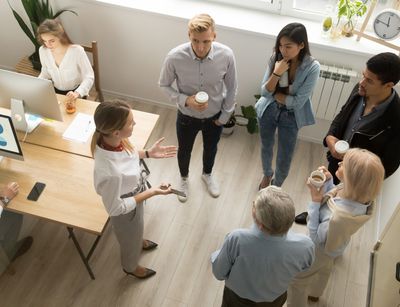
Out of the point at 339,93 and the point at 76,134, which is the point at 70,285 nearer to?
the point at 76,134

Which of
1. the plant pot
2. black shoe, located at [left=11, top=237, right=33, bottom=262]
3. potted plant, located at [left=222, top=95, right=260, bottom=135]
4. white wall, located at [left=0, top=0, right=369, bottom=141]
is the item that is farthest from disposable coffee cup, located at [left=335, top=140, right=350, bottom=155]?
the plant pot

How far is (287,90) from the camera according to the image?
281 cm

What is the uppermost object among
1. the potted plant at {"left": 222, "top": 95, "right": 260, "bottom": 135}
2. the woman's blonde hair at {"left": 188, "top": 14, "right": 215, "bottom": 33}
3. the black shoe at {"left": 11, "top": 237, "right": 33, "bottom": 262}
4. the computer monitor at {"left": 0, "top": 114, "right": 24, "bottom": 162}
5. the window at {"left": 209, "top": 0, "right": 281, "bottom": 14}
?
the woman's blonde hair at {"left": 188, "top": 14, "right": 215, "bottom": 33}

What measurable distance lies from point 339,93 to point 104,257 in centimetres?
235

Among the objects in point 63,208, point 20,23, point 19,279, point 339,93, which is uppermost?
point 20,23

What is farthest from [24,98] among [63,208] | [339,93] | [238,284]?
[339,93]

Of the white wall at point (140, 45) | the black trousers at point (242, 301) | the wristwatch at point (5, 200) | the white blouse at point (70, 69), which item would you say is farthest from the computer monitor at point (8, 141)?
the white wall at point (140, 45)

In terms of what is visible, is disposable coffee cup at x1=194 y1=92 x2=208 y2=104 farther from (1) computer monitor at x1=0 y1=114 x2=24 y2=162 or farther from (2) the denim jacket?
(1) computer monitor at x1=0 y1=114 x2=24 y2=162

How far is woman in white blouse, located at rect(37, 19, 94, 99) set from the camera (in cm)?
318

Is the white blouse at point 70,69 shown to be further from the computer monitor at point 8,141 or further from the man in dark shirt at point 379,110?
the man in dark shirt at point 379,110

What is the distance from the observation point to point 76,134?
9.57 feet

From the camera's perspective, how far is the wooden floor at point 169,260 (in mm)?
2900

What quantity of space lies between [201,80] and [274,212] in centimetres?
131

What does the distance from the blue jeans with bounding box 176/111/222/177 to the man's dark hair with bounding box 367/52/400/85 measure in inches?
45.2
